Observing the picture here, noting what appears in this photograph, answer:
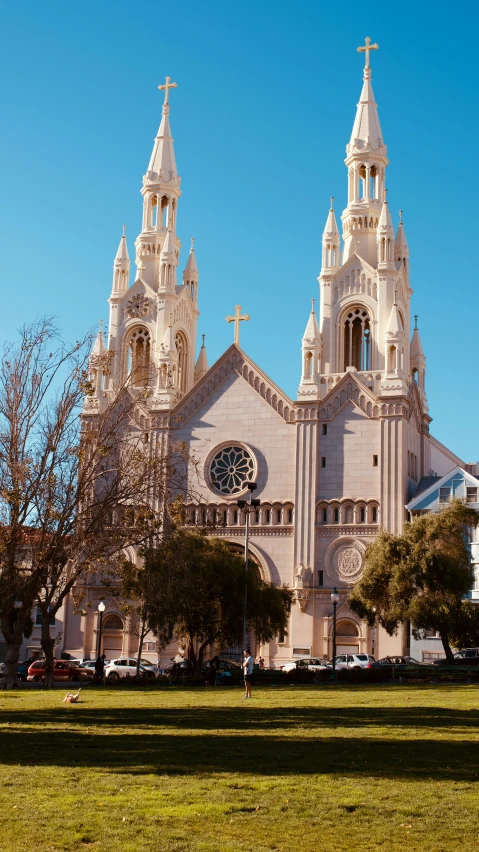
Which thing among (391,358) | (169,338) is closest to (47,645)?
(391,358)

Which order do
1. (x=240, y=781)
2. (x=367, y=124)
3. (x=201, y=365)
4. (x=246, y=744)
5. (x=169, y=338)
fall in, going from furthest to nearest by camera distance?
(x=201, y=365) < (x=367, y=124) < (x=169, y=338) < (x=246, y=744) < (x=240, y=781)

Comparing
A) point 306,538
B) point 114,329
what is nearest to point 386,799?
point 306,538

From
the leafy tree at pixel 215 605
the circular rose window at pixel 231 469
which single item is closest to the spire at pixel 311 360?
the circular rose window at pixel 231 469

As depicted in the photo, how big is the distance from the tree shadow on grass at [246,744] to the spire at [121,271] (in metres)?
60.9

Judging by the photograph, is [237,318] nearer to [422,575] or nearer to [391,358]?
[391,358]

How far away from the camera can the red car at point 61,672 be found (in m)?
54.0

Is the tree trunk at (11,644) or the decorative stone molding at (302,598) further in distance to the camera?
the decorative stone molding at (302,598)

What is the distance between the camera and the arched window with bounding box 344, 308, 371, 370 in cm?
7671

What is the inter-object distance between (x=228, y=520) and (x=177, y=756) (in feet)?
180

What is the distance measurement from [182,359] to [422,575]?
37798 millimetres

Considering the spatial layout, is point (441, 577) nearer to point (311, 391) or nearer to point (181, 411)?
point (311, 391)

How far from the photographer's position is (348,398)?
71375mm

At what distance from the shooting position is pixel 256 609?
183 ft

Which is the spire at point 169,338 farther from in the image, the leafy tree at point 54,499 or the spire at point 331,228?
the leafy tree at point 54,499
